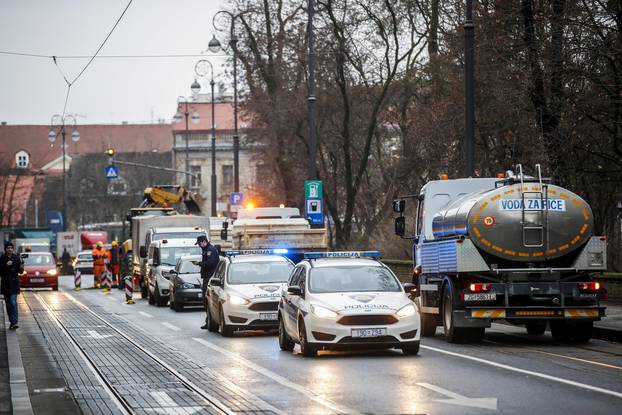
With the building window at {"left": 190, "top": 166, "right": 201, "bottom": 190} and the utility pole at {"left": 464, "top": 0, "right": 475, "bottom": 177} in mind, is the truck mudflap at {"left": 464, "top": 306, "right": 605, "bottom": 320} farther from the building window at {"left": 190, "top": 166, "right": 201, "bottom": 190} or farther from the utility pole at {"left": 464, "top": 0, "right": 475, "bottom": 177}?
the building window at {"left": 190, "top": 166, "right": 201, "bottom": 190}

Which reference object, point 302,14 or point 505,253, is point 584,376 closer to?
point 505,253

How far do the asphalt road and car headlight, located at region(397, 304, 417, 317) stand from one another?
60 centimetres

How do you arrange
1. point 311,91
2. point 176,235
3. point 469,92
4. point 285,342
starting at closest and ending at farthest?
1. point 285,342
2. point 469,92
3. point 311,91
4. point 176,235

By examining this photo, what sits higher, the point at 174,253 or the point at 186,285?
the point at 174,253

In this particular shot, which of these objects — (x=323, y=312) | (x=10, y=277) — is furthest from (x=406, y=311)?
(x=10, y=277)

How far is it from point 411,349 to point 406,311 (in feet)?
1.89

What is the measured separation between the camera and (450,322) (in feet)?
70.4

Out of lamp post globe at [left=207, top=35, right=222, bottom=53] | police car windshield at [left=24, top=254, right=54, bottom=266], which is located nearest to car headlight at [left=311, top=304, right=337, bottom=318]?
lamp post globe at [left=207, top=35, right=222, bottom=53]

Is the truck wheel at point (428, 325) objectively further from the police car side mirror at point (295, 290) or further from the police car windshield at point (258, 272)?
the police car side mirror at point (295, 290)

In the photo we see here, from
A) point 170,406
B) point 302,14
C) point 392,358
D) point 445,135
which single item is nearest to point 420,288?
point 392,358

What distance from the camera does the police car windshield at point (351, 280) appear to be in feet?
63.8

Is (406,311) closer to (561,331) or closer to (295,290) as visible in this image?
(295,290)

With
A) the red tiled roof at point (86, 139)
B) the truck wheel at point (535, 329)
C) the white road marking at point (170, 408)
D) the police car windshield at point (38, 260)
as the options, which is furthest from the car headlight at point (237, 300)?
the red tiled roof at point (86, 139)

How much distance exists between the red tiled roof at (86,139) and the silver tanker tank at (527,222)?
129207mm
